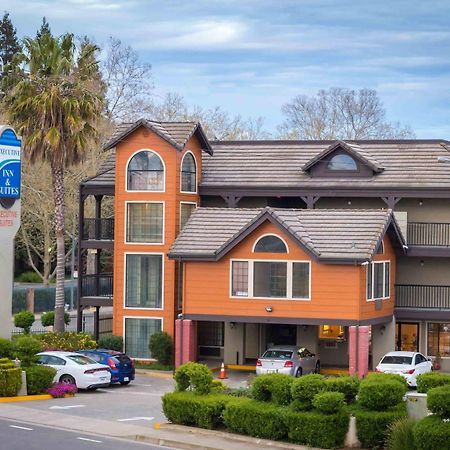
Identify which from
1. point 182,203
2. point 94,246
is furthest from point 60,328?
point 182,203

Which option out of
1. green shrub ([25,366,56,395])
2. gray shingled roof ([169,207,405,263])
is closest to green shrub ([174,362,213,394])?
green shrub ([25,366,56,395])

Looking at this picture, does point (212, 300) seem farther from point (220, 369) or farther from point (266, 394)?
point (266, 394)

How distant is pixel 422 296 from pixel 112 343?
1323 centimetres

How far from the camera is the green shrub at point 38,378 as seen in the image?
124 ft

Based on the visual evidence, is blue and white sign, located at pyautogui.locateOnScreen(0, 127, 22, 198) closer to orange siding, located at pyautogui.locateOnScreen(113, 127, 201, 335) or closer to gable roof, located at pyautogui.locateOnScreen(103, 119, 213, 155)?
gable roof, located at pyautogui.locateOnScreen(103, 119, 213, 155)

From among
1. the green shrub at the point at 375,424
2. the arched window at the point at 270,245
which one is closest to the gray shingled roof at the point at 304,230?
the arched window at the point at 270,245

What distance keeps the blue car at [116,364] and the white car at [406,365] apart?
9129mm

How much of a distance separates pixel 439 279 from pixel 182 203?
37.6 ft

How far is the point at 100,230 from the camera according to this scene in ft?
173

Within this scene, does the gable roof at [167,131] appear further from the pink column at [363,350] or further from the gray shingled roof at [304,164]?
the pink column at [363,350]

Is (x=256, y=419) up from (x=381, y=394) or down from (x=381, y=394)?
down

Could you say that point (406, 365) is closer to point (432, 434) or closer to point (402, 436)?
point (402, 436)

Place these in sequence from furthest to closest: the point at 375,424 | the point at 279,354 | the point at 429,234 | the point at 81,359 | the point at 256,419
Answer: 1. the point at 429,234
2. the point at 279,354
3. the point at 81,359
4. the point at 256,419
5. the point at 375,424

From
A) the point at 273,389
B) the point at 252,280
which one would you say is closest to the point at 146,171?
the point at 252,280
